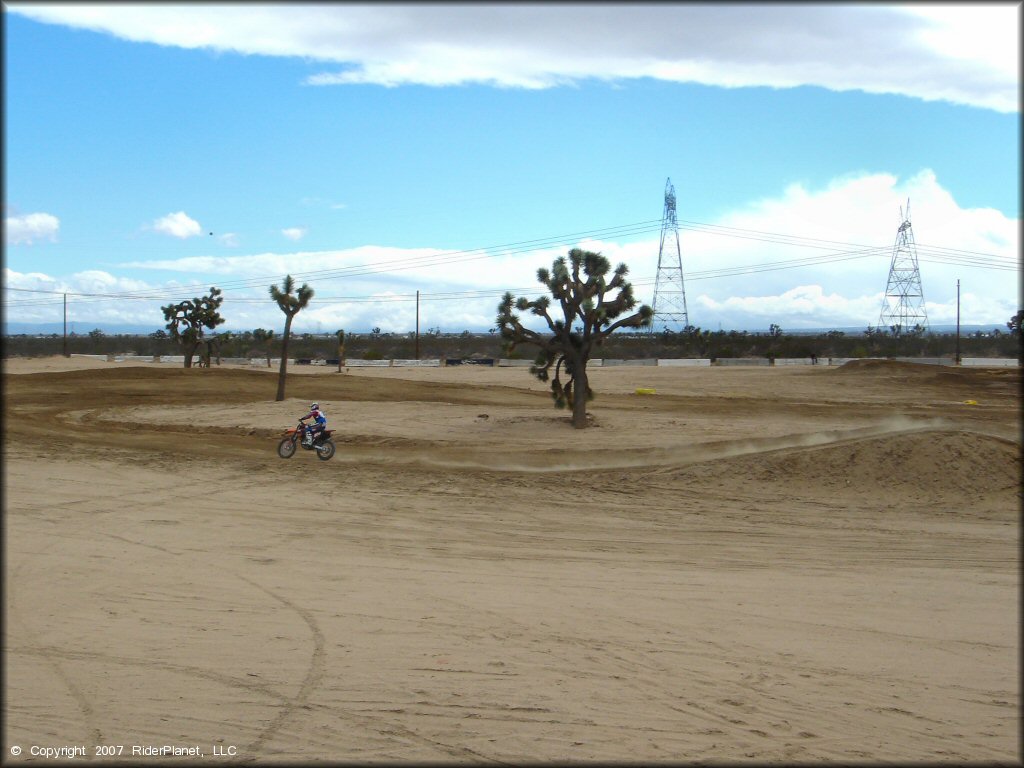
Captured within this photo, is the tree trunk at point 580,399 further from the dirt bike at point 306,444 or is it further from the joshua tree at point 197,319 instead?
the joshua tree at point 197,319

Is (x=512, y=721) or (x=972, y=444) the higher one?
(x=972, y=444)

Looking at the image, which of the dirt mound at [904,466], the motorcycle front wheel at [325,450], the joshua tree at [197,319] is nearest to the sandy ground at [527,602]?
the dirt mound at [904,466]

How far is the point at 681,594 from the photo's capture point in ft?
35.6

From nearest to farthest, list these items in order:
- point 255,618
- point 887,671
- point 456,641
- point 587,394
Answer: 1. point 887,671
2. point 456,641
3. point 255,618
4. point 587,394

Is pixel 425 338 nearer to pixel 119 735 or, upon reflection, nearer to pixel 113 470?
pixel 113 470

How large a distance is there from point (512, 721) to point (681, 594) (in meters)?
3.98

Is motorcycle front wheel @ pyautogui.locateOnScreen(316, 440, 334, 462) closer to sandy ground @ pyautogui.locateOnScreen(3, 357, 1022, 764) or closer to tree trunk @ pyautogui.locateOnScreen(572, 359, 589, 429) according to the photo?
sandy ground @ pyautogui.locateOnScreen(3, 357, 1022, 764)

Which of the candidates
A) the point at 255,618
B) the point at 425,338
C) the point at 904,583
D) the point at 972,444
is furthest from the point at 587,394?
the point at 425,338

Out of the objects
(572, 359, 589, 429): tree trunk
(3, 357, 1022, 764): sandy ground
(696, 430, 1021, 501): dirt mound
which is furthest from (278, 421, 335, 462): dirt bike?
(696, 430, 1021, 501): dirt mound

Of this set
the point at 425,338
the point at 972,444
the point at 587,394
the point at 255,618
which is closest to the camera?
the point at 255,618

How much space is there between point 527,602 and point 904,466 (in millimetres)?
9121

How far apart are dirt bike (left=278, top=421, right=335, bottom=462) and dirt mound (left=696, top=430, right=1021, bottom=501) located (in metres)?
9.95

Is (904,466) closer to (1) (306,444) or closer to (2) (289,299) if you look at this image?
(1) (306,444)

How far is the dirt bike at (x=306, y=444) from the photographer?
74.6 ft
